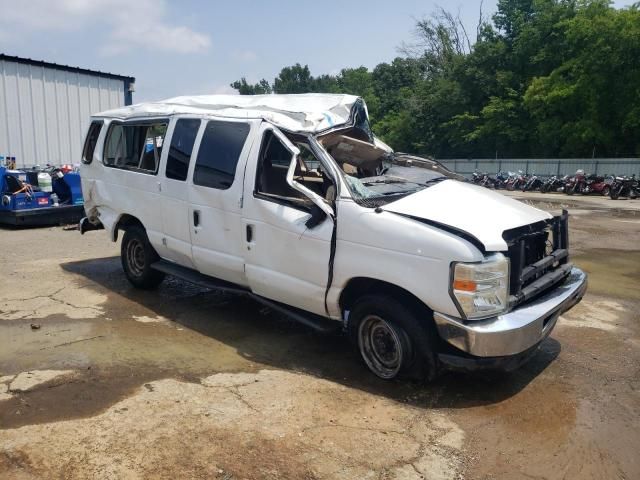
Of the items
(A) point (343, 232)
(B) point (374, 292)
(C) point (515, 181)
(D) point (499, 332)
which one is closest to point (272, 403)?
(B) point (374, 292)

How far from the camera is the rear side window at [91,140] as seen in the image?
22.7ft

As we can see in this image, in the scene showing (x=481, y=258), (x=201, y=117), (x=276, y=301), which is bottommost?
(x=276, y=301)

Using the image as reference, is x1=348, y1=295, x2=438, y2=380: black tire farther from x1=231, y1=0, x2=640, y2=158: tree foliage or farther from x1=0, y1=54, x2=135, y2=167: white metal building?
x1=231, y1=0, x2=640, y2=158: tree foliage

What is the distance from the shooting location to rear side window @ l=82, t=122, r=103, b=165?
693 centimetres

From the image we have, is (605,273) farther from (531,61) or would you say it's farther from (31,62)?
(531,61)

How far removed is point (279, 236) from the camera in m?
4.56

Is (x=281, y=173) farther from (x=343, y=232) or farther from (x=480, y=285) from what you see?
(x=480, y=285)

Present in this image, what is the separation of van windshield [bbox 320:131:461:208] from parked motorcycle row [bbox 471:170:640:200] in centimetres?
1221

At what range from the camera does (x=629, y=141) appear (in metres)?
31.5

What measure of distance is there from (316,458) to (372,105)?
203 feet

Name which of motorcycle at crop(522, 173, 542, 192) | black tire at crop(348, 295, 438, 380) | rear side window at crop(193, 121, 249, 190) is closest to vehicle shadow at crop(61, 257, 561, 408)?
black tire at crop(348, 295, 438, 380)

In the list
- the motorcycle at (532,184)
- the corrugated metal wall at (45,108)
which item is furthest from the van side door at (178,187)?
the motorcycle at (532,184)

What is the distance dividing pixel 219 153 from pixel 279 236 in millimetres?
1194

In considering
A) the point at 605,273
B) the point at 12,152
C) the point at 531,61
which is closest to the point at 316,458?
the point at 605,273
